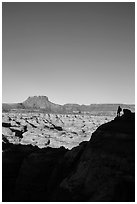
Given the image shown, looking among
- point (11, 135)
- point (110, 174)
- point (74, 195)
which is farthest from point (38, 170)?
point (11, 135)

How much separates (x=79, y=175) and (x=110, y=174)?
8.82ft

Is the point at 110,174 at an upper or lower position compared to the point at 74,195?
upper

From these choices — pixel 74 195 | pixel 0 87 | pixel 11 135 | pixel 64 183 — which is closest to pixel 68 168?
pixel 64 183

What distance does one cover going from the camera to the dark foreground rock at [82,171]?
16562 mm

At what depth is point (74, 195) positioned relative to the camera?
1705cm

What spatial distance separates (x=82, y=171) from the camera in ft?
61.1

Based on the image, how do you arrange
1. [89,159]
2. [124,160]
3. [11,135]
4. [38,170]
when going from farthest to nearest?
[11,135], [38,170], [89,159], [124,160]

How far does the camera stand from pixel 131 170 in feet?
55.6

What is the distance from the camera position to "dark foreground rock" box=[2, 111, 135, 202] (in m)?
16.6

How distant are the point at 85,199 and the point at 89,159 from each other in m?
3.50

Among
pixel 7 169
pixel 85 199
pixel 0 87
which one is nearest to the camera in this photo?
pixel 0 87

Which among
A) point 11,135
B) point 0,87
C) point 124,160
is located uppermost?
point 0,87

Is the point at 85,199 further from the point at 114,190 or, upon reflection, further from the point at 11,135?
the point at 11,135

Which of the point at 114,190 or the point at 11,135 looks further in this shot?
the point at 11,135
